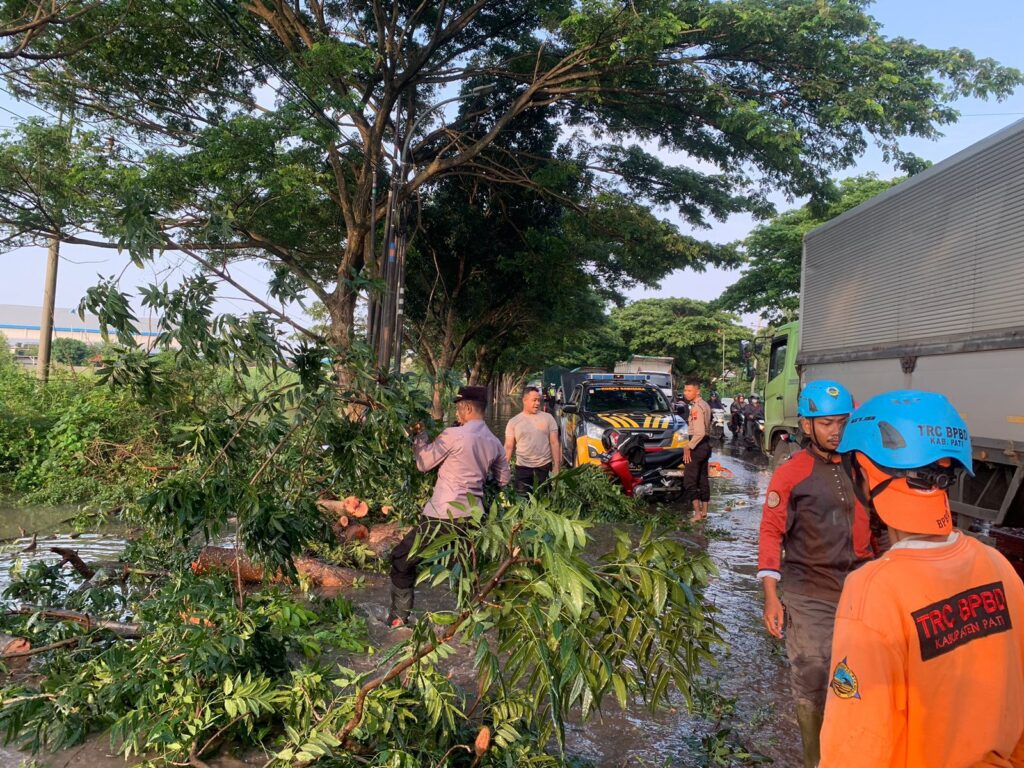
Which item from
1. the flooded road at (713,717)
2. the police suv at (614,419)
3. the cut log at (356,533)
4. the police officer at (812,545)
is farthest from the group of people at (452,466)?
the police suv at (614,419)

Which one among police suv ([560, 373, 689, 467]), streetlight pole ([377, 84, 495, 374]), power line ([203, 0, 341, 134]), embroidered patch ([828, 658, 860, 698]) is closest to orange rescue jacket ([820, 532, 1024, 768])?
embroidered patch ([828, 658, 860, 698])

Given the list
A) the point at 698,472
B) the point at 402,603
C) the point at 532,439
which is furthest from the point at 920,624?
the point at 698,472

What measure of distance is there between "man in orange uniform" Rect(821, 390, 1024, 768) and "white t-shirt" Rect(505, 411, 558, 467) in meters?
6.83

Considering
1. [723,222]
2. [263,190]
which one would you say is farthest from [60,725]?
[723,222]

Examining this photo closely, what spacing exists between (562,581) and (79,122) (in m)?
13.3

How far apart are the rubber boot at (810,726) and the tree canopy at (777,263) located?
24092 millimetres

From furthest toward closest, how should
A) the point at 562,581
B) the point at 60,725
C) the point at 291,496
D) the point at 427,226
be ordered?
the point at 427,226
the point at 291,496
the point at 60,725
the point at 562,581

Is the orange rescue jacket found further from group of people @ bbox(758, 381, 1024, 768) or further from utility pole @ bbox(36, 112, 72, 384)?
utility pole @ bbox(36, 112, 72, 384)

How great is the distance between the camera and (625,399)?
41.2ft

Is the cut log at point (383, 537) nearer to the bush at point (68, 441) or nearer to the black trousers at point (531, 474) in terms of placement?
the black trousers at point (531, 474)

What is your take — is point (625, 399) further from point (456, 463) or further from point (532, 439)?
point (456, 463)

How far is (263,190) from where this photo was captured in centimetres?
1165

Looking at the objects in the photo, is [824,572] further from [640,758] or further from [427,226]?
[427,226]

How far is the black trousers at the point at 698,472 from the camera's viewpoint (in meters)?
9.48
